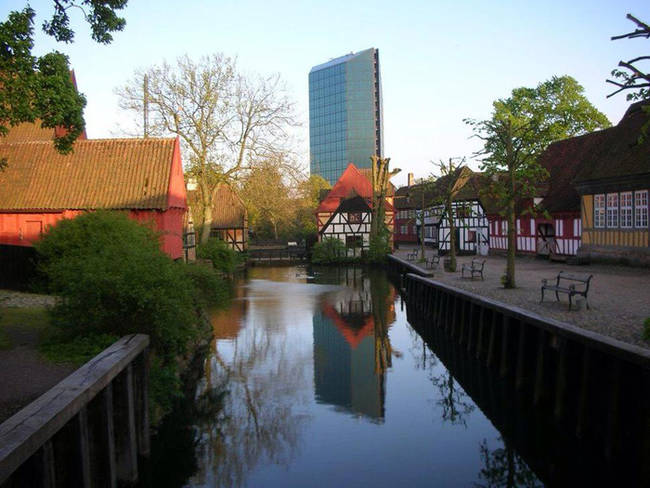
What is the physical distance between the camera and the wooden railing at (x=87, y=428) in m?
5.62

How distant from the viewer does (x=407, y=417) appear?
466 inches

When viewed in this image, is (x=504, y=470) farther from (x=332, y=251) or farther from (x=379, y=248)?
(x=332, y=251)

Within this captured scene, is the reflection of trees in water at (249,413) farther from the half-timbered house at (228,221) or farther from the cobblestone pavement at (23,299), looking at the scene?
the half-timbered house at (228,221)

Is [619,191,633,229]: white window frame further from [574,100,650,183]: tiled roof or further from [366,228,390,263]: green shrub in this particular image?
[366,228,390,263]: green shrub

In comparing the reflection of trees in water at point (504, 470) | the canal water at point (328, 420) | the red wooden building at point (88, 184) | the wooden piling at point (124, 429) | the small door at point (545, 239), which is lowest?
the reflection of trees in water at point (504, 470)

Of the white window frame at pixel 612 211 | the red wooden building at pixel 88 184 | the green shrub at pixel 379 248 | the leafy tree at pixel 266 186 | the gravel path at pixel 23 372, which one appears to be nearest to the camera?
the gravel path at pixel 23 372

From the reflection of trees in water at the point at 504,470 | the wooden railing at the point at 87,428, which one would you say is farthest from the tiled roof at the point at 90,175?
the reflection of trees in water at the point at 504,470

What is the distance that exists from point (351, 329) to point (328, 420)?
30.6 ft

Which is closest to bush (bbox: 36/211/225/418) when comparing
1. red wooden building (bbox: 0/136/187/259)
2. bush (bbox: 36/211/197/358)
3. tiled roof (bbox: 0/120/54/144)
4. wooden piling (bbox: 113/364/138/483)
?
bush (bbox: 36/211/197/358)

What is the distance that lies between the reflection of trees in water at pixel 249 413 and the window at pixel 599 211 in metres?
15.0

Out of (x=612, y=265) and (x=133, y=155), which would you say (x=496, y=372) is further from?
(x=133, y=155)

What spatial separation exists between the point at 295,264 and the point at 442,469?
4009 cm

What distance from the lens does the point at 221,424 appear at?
1125 cm

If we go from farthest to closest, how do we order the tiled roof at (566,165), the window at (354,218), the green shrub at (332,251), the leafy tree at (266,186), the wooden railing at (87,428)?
the window at (354,218) < the green shrub at (332,251) < the leafy tree at (266,186) < the tiled roof at (566,165) < the wooden railing at (87,428)
